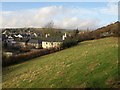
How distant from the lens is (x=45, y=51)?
35.5 meters

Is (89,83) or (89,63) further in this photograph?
(89,63)

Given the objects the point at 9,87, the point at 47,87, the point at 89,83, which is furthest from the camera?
the point at 9,87

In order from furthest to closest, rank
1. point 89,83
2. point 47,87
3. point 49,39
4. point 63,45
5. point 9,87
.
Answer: point 49,39, point 63,45, point 9,87, point 47,87, point 89,83

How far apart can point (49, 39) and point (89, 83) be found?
7362cm

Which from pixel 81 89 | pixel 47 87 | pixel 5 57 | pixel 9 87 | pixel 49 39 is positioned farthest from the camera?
pixel 49 39

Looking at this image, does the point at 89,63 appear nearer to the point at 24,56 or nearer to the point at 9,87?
the point at 9,87

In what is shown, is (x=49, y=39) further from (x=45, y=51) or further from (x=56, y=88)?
(x=56, y=88)

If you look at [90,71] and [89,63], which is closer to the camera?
[90,71]

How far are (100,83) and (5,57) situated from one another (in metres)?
22.6

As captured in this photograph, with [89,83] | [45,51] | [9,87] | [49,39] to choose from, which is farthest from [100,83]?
[49,39]

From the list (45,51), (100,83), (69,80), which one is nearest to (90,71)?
(69,80)

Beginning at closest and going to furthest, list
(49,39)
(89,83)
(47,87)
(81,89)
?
(81,89) → (89,83) → (47,87) → (49,39)

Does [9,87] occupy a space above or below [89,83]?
below

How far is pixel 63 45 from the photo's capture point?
3741 cm
